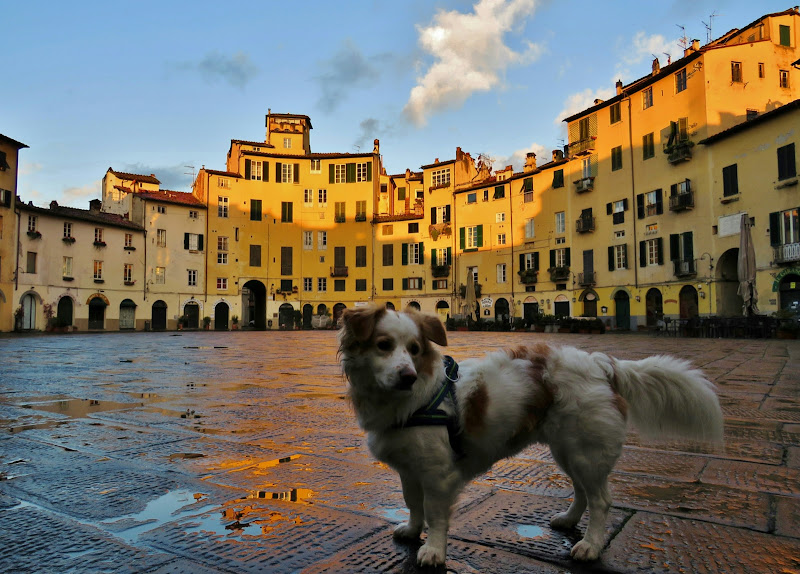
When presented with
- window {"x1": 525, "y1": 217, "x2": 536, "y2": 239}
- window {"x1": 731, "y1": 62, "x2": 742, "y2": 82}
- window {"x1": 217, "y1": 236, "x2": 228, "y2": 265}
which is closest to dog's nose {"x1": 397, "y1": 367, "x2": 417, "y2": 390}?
window {"x1": 731, "y1": 62, "x2": 742, "y2": 82}

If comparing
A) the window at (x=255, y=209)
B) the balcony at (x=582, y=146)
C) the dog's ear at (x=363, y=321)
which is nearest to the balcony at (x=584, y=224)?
the balcony at (x=582, y=146)

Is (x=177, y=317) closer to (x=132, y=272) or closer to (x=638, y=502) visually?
(x=132, y=272)

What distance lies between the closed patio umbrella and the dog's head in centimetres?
2361

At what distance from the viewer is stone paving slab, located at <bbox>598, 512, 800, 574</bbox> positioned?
1.83 m

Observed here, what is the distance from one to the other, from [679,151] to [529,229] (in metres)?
13.8

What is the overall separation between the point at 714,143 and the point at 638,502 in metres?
32.1

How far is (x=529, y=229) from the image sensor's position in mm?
42750

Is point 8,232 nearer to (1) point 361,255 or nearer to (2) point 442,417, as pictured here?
(1) point 361,255

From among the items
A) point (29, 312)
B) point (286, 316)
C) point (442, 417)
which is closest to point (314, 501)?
point (442, 417)

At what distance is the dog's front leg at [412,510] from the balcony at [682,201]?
32266 millimetres

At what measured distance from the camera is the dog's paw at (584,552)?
6.38 feet

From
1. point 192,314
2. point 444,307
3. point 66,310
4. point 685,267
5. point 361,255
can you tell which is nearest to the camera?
point 685,267

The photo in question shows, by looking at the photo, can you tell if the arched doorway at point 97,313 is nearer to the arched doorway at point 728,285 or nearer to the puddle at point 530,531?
the arched doorway at point 728,285

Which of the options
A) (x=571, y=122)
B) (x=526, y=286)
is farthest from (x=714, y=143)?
(x=526, y=286)
